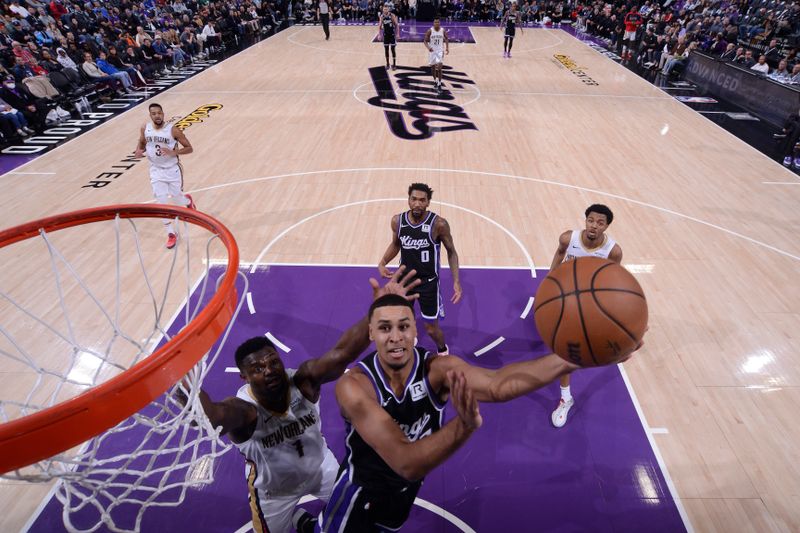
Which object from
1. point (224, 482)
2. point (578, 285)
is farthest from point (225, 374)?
point (578, 285)

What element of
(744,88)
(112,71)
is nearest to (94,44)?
(112,71)

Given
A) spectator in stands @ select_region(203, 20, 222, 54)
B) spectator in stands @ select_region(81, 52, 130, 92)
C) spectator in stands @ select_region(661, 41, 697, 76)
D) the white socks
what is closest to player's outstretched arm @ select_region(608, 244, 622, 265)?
the white socks

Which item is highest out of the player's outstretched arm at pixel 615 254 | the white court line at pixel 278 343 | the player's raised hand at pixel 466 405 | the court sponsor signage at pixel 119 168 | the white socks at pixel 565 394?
the player's raised hand at pixel 466 405

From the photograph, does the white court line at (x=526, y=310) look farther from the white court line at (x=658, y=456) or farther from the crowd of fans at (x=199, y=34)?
the crowd of fans at (x=199, y=34)

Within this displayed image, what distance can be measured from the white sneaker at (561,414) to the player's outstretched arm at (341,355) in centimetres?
203

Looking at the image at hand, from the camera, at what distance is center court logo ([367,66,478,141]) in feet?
32.9

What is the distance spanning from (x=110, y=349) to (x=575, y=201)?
626 cm

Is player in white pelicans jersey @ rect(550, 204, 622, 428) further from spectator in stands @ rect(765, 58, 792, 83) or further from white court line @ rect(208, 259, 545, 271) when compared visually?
spectator in stands @ rect(765, 58, 792, 83)

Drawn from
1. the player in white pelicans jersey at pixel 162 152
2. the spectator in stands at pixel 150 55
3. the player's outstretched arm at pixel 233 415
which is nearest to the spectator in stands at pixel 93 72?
the spectator in stands at pixel 150 55

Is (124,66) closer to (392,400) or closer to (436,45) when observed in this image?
(436,45)

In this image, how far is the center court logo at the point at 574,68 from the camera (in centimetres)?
1357

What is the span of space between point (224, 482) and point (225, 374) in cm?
103

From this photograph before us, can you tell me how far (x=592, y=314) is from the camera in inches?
88.5

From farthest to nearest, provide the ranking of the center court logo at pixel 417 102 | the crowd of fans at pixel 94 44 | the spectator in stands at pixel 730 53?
the spectator in stands at pixel 730 53
the center court logo at pixel 417 102
the crowd of fans at pixel 94 44
